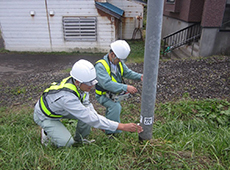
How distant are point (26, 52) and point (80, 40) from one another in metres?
3.65

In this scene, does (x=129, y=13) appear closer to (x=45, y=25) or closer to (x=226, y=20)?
(x=45, y=25)

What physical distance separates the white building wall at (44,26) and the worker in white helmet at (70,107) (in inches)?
370

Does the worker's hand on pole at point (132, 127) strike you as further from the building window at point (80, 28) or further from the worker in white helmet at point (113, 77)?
the building window at point (80, 28)

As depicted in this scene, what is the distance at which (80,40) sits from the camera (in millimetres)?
11914

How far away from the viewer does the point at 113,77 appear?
3396 millimetres

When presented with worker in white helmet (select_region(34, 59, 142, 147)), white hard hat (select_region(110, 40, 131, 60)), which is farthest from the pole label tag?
white hard hat (select_region(110, 40, 131, 60))

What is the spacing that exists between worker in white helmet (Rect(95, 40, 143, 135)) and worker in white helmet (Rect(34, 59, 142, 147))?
0.48 m

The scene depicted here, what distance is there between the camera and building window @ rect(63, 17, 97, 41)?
11.4 m

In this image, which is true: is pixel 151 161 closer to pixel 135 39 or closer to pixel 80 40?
pixel 80 40

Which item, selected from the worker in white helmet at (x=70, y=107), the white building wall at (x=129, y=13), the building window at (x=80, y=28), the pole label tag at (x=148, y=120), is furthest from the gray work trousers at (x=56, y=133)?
the white building wall at (x=129, y=13)

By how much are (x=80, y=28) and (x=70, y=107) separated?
9.88 m

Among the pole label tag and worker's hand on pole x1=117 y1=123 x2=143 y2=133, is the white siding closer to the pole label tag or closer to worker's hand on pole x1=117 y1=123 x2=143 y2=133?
worker's hand on pole x1=117 y1=123 x2=143 y2=133

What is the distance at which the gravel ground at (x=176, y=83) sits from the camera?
18.0ft

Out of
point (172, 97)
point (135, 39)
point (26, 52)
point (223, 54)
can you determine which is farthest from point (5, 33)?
point (223, 54)
